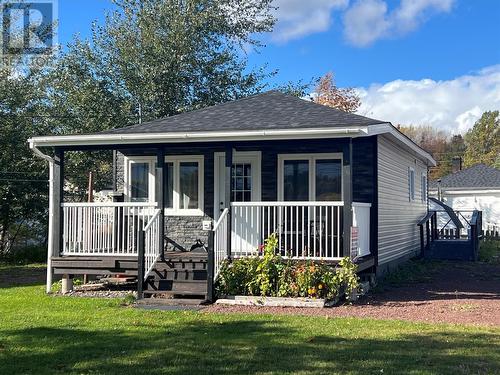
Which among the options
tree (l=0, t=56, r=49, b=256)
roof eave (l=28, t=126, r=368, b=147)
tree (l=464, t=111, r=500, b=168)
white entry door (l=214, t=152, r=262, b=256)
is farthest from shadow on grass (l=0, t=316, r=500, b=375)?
tree (l=464, t=111, r=500, b=168)

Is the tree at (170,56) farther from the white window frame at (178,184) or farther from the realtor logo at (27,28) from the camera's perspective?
the white window frame at (178,184)

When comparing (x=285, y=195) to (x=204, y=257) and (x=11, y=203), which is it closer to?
(x=204, y=257)

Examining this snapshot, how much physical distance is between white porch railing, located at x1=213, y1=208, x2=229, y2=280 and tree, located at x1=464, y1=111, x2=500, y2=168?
164 ft

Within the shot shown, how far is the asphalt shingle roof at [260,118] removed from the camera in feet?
33.9

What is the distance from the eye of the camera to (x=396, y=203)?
14719 mm

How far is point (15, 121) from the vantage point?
20094 millimetres

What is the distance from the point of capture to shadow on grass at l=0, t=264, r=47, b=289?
1361cm

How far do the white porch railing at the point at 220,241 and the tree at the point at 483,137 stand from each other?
164ft

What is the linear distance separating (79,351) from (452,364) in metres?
3.92

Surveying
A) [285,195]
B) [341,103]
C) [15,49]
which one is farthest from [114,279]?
[341,103]

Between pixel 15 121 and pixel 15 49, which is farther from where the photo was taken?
pixel 15 49

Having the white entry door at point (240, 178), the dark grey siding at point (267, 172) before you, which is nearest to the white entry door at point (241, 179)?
the white entry door at point (240, 178)

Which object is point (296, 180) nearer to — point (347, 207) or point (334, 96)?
point (347, 207)

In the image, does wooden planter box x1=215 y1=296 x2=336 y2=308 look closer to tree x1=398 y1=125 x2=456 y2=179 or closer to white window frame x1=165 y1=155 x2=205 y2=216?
white window frame x1=165 y1=155 x2=205 y2=216
